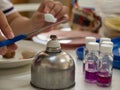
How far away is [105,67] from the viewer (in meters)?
0.73

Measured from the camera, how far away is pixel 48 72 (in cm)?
66

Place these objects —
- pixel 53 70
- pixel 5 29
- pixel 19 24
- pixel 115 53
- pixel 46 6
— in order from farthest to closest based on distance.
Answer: pixel 19 24 < pixel 46 6 < pixel 115 53 < pixel 5 29 < pixel 53 70

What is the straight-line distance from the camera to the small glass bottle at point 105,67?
0.71 m

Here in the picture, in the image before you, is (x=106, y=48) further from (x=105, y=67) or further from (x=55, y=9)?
(x=55, y=9)

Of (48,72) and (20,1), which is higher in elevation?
(48,72)

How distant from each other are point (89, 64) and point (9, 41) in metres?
0.21

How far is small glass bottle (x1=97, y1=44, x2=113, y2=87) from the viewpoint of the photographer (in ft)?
2.33

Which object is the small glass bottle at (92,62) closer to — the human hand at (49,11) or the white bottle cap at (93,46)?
the white bottle cap at (93,46)

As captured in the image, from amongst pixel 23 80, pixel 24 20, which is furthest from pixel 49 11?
pixel 23 80

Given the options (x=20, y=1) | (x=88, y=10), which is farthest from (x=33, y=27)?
(x=20, y=1)

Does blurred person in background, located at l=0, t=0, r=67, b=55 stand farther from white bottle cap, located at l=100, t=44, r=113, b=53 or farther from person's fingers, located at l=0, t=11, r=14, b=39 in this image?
white bottle cap, located at l=100, t=44, r=113, b=53

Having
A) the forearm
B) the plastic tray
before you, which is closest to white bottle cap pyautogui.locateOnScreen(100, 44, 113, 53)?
the plastic tray

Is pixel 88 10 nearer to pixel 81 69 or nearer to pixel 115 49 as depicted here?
pixel 115 49

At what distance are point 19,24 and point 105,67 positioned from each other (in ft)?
2.45
